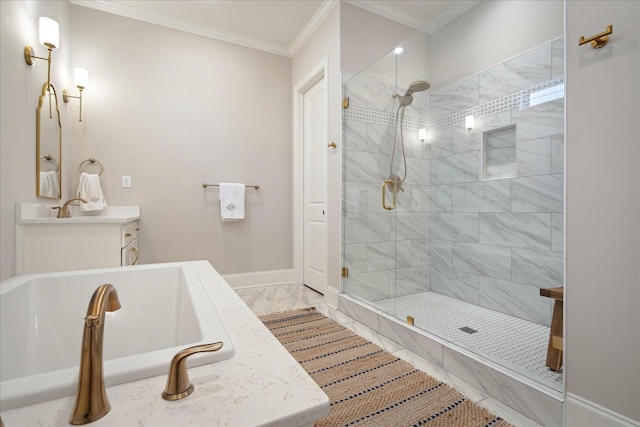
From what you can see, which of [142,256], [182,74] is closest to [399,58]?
[182,74]

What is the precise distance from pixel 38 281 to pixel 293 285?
2295mm

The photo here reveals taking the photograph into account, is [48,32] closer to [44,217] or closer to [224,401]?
[44,217]

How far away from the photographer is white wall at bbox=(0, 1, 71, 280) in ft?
4.76

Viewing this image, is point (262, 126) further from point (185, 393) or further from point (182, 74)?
point (185, 393)

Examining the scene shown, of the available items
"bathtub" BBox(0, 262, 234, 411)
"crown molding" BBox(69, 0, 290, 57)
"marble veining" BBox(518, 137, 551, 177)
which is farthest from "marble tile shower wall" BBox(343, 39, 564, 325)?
"bathtub" BBox(0, 262, 234, 411)

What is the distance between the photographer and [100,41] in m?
2.59

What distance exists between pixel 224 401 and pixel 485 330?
6.05 ft

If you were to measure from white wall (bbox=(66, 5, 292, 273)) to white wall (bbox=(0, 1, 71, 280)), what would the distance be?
67cm

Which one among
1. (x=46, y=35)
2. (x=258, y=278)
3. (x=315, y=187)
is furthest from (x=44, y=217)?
(x=315, y=187)

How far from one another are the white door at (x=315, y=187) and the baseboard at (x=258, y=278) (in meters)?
0.24

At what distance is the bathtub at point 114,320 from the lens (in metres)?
0.83

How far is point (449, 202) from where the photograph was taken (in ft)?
8.43

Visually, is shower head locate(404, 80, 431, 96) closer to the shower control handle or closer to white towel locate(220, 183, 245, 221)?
the shower control handle

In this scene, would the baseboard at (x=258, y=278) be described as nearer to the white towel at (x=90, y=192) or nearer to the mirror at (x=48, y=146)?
the white towel at (x=90, y=192)
